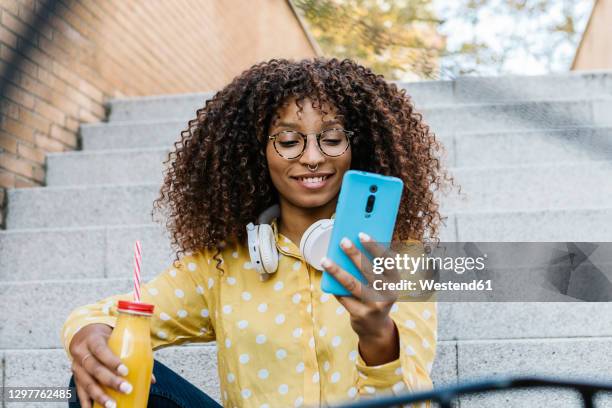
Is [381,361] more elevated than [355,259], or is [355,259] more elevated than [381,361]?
[355,259]

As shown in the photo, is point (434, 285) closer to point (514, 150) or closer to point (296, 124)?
point (296, 124)

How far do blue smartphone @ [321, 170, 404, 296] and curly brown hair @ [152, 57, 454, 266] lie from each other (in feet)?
1.92

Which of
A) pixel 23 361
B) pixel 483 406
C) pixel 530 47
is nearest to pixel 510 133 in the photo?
pixel 483 406

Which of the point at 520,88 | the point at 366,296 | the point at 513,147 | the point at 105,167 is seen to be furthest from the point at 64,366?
the point at 520,88

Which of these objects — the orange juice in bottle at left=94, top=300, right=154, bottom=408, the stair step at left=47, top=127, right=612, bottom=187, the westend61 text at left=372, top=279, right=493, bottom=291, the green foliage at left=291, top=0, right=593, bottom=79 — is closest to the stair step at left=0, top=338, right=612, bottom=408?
the westend61 text at left=372, top=279, right=493, bottom=291

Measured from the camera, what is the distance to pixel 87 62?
162 inches

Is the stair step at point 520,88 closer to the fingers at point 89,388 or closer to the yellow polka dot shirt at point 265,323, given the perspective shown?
the yellow polka dot shirt at point 265,323

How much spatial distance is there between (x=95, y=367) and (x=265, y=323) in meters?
0.44

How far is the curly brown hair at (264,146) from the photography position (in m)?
1.69

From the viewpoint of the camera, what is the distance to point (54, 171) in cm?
360

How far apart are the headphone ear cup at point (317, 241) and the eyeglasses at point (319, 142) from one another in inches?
7.9

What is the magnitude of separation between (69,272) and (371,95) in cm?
166

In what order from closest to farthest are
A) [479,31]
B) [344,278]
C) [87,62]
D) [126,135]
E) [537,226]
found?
[344,278] → [537,226] → [126,135] → [87,62] → [479,31]

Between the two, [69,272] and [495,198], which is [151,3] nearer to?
[69,272]
